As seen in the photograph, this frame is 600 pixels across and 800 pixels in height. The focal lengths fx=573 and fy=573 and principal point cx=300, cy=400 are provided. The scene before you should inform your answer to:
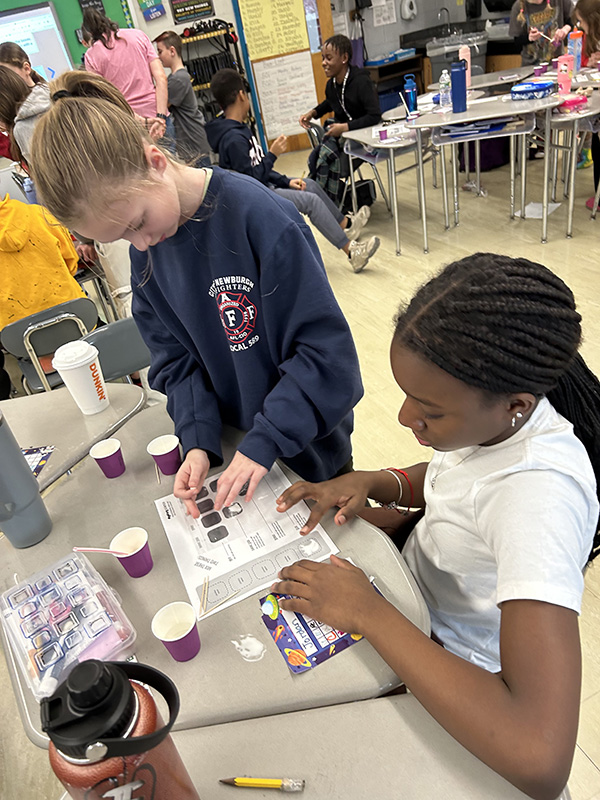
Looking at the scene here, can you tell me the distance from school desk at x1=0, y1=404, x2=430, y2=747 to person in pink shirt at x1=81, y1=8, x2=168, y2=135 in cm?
369

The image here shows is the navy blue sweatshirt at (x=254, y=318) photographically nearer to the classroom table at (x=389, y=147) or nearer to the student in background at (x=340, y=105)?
the classroom table at (x=389, y=147)

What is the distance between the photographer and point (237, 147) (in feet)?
11.8

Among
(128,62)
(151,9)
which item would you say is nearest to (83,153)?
(128,62)

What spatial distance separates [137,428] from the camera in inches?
52.9

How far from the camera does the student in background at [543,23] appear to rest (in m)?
4.50

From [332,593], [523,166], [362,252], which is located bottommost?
[362,252]

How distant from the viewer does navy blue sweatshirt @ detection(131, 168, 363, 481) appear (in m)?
1.06

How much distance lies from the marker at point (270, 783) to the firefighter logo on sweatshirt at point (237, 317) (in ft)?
2.43

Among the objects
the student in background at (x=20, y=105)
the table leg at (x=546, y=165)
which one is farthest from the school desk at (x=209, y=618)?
the table leg at (x=546, y=165)

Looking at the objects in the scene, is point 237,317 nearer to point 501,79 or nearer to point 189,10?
point 501,79

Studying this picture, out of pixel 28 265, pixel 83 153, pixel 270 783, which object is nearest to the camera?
pixel 270 783

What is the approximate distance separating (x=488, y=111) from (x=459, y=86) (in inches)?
10.7

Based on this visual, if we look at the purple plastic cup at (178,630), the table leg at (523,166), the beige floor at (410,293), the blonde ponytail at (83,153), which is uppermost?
the blonde ponytail at (83,153)

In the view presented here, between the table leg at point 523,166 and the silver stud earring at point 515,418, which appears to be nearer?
the silver stud earring at point 515,418
